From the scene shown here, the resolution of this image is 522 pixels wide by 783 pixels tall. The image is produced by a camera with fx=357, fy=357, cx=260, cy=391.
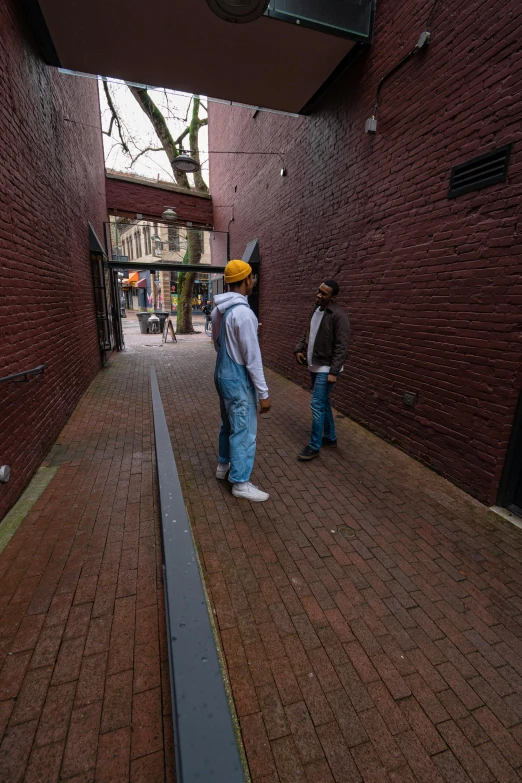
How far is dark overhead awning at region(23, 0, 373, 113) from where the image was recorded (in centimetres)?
449

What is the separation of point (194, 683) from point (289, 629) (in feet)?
2.25

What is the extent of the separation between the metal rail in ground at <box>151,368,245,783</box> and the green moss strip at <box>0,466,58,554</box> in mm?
1362

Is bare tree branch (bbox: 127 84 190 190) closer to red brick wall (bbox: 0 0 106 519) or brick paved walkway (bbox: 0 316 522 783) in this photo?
red brick wall (bbox: 0 0 106 519)

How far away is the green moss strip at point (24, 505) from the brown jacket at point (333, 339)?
3095mm

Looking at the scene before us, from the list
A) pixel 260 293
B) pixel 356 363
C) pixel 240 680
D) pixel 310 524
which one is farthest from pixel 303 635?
pixel 260 293

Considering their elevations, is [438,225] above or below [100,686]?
above

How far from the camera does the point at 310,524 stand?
9.70 ft

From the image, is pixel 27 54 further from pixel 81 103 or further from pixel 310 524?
pixel 310 524

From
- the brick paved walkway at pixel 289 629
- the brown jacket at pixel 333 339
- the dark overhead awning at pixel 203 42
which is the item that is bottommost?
the brick paved walkway at pixel 289 629

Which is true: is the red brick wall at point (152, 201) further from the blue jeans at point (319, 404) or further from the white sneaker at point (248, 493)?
the white sneaker at point (248, 493)

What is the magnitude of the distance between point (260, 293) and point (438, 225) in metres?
6.66

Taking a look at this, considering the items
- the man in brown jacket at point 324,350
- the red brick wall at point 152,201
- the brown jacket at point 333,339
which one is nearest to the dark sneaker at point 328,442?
the man in brown jacket at point 324,350

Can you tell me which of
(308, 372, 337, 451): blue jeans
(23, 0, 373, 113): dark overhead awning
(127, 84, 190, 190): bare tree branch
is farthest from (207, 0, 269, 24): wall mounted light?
(127, 84, 190, 190): bare tree branch

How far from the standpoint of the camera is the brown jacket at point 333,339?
390 cm
